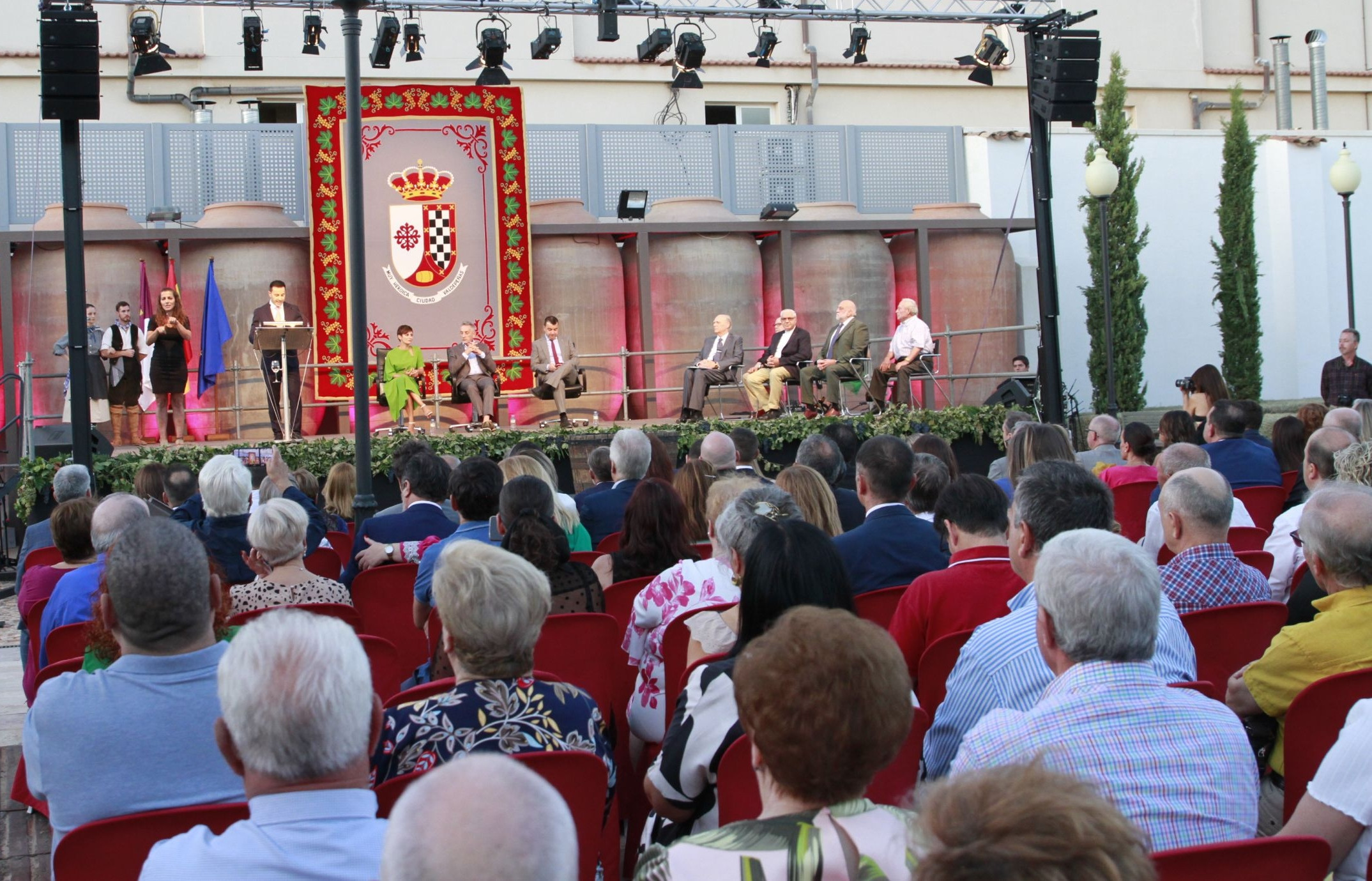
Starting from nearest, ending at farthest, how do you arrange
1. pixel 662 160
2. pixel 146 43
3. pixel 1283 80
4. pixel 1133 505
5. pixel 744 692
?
pixel 744 692, pixel 1133 505, pixel 146 43, pixel 662 160, pixel 1283 80

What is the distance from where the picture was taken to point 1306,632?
2834 millimetres

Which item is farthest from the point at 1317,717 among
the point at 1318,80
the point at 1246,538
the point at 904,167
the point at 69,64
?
the point at 1318,80

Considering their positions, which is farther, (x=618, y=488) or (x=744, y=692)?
(x=618, y=488)

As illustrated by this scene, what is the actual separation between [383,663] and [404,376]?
9.60 m

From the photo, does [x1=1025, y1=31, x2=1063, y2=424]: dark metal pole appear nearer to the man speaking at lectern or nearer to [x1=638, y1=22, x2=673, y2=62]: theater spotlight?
[x1=638, y1=22, x2=673, y2=62]: theater spotlight

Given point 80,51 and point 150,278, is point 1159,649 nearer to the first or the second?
point 80,51

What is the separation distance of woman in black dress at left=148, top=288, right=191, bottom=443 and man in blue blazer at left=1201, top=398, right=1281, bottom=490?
29.4ft

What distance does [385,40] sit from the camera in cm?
1207

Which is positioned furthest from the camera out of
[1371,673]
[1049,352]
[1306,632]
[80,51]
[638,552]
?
[1049,352]

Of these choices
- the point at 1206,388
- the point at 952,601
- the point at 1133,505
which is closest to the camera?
the point at 952,601

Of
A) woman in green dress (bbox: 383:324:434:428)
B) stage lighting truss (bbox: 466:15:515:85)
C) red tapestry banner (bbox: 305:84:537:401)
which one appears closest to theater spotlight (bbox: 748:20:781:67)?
stage lighting truss (bbox: 466:15:515:85)

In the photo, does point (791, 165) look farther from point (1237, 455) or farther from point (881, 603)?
point (881, 603)

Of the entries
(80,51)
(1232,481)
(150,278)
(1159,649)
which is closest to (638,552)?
(1159,649)

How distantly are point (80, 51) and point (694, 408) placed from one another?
6399 mm
